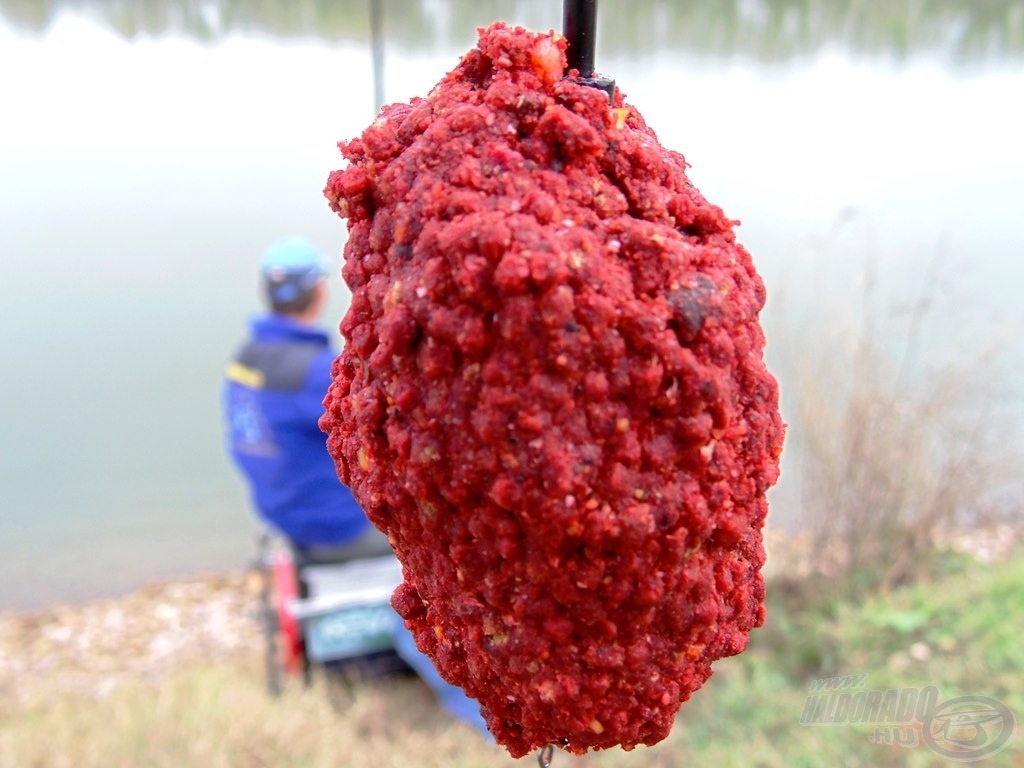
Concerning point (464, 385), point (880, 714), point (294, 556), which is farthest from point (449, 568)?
point (294, 556)

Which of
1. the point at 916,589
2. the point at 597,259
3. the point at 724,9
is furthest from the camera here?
the point at 724,9

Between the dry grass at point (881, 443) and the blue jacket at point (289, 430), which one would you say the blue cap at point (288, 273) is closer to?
the blue jacket at point (289, 430)

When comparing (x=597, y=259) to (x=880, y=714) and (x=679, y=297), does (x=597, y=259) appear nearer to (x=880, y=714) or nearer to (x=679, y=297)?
(x=679, y=297)

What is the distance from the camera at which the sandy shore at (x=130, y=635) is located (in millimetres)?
3525

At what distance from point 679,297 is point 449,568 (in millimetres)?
235

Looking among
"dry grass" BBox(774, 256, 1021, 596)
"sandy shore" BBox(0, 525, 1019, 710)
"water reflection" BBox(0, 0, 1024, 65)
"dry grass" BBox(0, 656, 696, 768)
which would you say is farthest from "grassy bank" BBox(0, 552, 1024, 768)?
"water reflection" BBox(0, 0, 1024, 65)

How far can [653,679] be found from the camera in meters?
0.57

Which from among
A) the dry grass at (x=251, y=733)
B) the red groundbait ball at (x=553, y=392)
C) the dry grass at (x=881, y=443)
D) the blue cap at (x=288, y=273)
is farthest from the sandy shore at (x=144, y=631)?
the red groundbait ball at (x=553, y=392)

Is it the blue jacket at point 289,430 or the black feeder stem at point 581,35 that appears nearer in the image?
the black feeder stem at point 581,35

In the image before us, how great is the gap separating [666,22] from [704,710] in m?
4.98

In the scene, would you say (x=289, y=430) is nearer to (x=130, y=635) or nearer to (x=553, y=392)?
(x=130, y=635)
